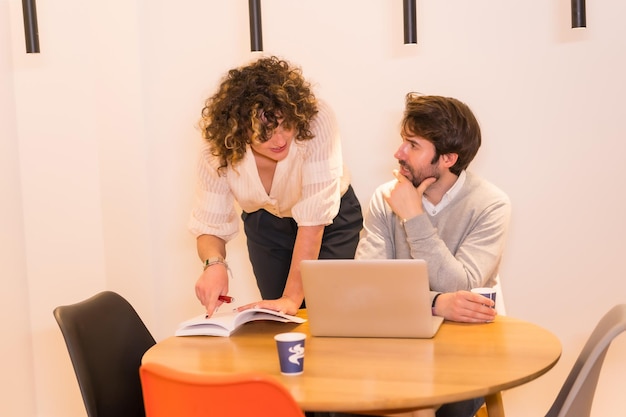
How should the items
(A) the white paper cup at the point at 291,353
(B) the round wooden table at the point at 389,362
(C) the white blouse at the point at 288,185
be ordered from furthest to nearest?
(C) the white blouse at the point at 288,185
(A) the white paper cup at the point at 291,353
(B) the round wooden table at the point at 389,362

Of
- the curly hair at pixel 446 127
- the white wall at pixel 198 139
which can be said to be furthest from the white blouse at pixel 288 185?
the white wall at pixel 198 139

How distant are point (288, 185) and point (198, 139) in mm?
985

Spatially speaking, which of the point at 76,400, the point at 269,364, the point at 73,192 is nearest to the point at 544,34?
the point at 269,364

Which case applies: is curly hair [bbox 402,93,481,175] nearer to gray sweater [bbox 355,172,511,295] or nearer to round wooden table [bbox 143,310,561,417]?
gray sweater [bbox 355,172,511,295]

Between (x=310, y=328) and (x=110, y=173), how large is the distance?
166 centimetres

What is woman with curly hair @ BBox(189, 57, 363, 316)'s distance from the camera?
7.54 ft

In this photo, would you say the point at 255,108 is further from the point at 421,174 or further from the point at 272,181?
the point at 421,174

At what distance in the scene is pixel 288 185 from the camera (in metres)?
2.60

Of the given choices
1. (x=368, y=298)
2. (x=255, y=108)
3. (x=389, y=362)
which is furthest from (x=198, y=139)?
(x=389, y=362)

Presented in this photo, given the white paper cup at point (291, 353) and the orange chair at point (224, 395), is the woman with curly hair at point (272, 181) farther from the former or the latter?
the orange chair at point (224, 395)

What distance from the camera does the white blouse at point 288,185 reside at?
2.45 metres

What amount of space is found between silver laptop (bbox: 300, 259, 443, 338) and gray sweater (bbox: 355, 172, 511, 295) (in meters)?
0.32

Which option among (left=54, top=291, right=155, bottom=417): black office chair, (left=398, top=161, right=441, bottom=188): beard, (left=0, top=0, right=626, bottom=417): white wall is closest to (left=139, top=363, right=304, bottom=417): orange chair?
(left=54, top=291, right=155, bottom=417): black office chair

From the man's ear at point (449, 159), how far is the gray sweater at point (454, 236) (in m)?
0.07
